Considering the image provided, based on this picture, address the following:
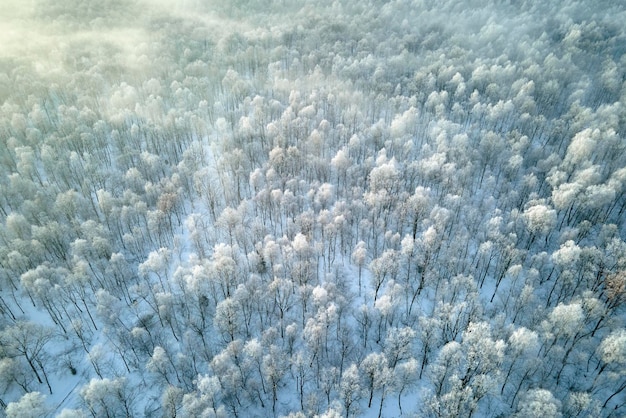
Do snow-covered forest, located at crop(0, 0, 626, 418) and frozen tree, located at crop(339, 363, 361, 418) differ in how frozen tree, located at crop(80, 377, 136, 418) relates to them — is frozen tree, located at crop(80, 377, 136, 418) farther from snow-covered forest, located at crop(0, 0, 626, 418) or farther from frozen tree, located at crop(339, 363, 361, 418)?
frozen tree, located at crop(339, 363, 361, 418)

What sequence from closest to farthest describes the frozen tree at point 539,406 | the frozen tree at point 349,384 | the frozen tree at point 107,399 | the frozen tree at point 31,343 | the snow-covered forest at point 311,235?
the frozen tree at point 539,406
the frozen tree at point 107,399
the frozen tree at point 349,384
the frozen tree at point 31,343
the snow-covered forest at point 311,235

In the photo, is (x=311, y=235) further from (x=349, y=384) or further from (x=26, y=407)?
(x=26, y=407)

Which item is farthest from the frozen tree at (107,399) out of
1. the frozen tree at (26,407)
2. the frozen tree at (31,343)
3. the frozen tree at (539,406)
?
the frozen tree at (539,406)

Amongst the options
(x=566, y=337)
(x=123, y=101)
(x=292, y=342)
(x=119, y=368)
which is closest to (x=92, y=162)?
(x=123, y=101)

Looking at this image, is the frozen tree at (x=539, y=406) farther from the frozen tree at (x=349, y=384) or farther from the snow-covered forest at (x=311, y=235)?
the frozen tree at (x=349, y=384)

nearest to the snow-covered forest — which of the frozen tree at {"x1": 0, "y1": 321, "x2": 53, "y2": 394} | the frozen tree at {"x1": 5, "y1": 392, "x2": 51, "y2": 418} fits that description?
the frozen tree at {"x1": 5, "y1": 392, "x2": 51, "y2": 418}

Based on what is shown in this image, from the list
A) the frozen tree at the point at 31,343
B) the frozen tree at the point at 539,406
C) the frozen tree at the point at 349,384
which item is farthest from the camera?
the frozen tree at the point at 31,343

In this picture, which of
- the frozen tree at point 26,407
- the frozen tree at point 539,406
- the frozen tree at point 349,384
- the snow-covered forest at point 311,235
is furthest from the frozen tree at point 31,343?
the frozen tree at point 539,406

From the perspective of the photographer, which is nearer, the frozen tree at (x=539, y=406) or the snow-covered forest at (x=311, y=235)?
the frozen tree at (x=539, y=406)

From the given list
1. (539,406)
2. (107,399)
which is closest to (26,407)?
(107,399)
